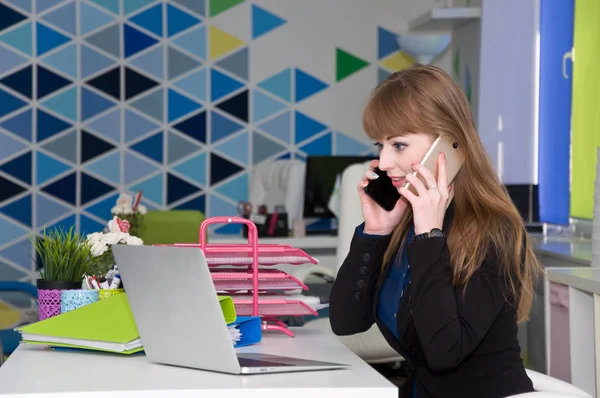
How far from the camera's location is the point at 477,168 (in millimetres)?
1833

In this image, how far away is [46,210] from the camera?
6621 millimetres

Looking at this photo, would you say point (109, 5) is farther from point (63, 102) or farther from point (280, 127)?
point (280, 127)

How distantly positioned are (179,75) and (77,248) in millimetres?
4798

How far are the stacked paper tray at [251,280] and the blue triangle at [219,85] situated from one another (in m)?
4.83

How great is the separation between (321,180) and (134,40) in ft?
7.32

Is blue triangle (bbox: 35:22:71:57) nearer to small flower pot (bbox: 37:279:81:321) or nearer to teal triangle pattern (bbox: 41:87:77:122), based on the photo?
teal triangle pattern (bbox: 41:87:77:122)

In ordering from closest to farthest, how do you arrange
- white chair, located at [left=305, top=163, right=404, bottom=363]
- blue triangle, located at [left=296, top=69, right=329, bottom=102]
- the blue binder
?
the blue binder → white chair, located at [left=305, top=163, right=404, bottom=363] → blue triangle, located at [left=296, top=69, right=329, bottom=102]

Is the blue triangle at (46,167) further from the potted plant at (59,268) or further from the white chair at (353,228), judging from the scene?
the potted plant at (59,268)

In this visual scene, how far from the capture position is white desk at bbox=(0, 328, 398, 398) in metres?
1.37

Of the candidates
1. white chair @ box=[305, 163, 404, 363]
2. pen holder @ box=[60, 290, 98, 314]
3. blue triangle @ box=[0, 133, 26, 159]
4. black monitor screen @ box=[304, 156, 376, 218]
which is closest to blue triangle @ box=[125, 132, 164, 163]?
blue triangle @ box=[0, 133, 26, 159]

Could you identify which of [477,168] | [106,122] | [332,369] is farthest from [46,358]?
[106,122]

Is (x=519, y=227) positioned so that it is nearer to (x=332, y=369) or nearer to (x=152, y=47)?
(x=332, y=369)

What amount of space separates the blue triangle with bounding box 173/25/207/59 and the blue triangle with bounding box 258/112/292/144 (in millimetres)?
705

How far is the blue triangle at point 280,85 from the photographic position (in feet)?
22.4
